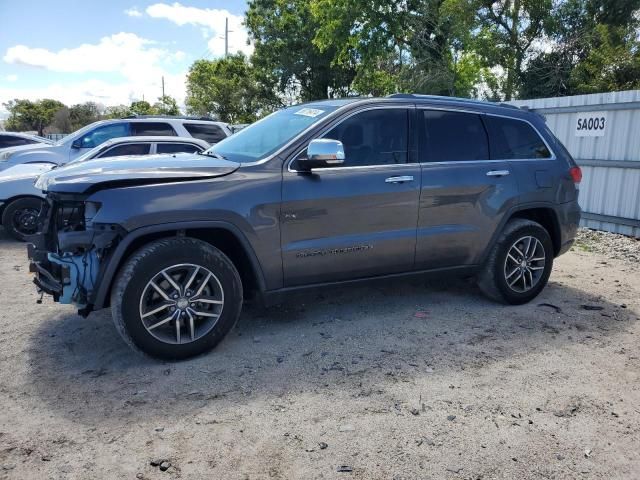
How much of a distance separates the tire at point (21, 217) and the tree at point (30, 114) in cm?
6427

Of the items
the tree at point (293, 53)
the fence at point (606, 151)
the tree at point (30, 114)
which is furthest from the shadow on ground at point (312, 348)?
the tree at point (30, 114)

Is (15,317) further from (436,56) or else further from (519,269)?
(436,56)

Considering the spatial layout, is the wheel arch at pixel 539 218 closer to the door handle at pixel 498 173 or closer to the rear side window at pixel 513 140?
the door handle at pixel 498 173

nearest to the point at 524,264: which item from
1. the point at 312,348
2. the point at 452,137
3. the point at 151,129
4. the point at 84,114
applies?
the point at 452,137

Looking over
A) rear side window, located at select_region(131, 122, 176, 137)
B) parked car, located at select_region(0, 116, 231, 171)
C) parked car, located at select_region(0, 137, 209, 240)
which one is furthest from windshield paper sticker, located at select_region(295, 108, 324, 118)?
rear side window, located at select_region(131, 122, 176, 137)

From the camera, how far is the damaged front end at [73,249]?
354 centimetres

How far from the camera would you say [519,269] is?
5113mm

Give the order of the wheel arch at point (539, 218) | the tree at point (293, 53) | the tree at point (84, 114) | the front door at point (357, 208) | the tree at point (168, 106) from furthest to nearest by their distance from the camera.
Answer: the tree at point (84, 114)
the tree at point (168, 106)
the tree at point (293, 53)
the wheel arch at point (539, 218)
the front door at point (357, 208)

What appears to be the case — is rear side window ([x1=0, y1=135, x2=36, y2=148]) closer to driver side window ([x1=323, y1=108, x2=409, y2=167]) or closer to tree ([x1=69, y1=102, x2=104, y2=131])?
driver side window ([x1=323, y1=108, x2=409, y2=167])

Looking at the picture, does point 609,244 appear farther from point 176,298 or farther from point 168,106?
point 168,106

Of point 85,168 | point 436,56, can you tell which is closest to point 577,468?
point 85,168

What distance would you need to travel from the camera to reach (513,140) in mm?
5148

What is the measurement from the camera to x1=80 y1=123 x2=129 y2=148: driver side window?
33.5 ft

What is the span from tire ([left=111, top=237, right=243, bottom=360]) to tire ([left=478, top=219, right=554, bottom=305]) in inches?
98.4
